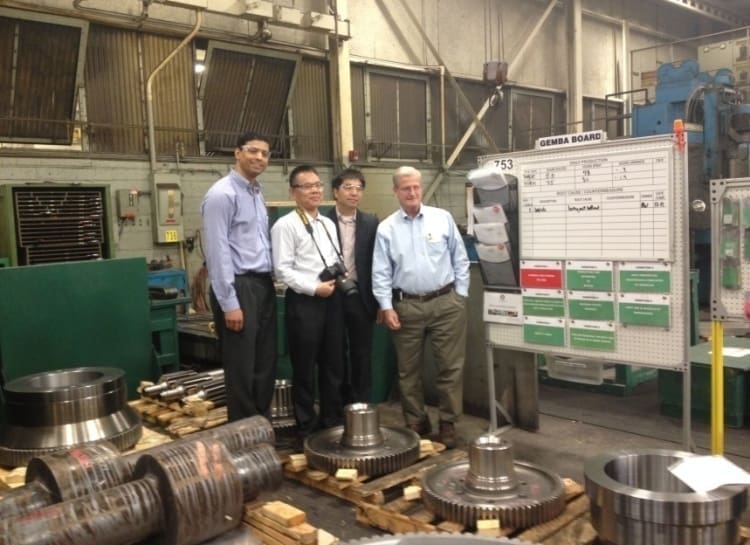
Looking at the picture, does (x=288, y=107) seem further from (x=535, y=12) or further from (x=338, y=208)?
(x=535, y=12)

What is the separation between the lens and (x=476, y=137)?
27.8ft

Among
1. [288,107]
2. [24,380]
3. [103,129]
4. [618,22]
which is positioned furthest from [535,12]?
[24,380]

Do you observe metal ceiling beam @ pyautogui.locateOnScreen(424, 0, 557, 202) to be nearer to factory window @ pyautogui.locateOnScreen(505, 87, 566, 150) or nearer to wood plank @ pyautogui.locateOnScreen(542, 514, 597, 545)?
factory window @ pyautogui.locateOnScreen(505, 87, 566, 150)

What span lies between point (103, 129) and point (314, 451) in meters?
3.88

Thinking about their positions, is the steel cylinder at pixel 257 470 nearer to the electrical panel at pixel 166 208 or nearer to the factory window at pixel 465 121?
the electrical panel at pixel 166 208

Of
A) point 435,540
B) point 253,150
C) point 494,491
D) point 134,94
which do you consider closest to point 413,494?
point 494,491

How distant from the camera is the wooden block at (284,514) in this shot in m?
2.15

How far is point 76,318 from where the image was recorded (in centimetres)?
382

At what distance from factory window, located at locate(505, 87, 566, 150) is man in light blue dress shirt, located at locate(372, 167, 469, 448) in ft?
19.4

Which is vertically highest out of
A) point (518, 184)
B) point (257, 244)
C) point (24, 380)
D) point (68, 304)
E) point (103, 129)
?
point (103, 129)

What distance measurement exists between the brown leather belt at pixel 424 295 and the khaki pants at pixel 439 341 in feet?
0.05

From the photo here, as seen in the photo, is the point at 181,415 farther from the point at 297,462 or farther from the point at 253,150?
the point at 253,150

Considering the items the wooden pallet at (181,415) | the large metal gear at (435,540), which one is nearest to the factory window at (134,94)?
the wooden pallet at (181,415)

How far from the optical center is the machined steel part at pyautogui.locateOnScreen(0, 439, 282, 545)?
5.49 ft
